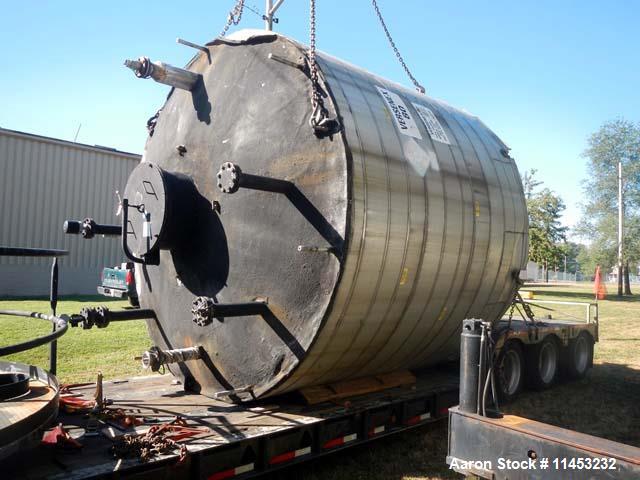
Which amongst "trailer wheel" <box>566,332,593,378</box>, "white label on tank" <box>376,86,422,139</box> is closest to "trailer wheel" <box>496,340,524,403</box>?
"trailer wheel" <box>566,332,593,378</box>

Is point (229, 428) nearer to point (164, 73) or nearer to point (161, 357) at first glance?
point (161, 357)

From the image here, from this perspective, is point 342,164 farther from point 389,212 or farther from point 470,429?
point 470,429

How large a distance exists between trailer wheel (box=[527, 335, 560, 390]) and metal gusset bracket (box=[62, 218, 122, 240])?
6403 millimetres

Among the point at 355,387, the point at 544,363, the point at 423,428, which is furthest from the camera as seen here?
the point at 544,363

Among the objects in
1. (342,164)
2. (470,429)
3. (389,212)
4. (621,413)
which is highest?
(342,164)

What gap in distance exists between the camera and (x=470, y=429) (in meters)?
3.87

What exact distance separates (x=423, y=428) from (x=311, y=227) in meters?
3.34

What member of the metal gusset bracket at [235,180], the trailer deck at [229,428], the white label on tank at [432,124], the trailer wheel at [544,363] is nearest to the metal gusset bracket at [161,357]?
the trailer deck at [229,428]

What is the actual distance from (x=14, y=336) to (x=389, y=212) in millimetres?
10193

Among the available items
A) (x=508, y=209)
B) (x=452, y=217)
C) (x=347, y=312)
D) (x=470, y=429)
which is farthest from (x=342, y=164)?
(x=508, y=209)

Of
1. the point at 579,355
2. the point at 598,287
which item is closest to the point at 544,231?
the point at 598,287

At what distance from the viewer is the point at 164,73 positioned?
229 inches

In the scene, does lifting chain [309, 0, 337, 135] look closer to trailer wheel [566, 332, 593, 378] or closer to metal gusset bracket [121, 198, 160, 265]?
metal gusset bracket [121, 198, 160, 265]

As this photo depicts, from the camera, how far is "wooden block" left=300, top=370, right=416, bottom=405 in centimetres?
553
